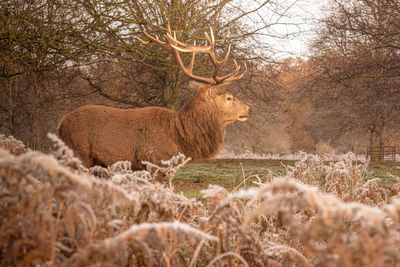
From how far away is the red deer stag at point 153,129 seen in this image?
5184mm

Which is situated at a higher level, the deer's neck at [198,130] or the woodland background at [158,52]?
the woodland background at [158,52]

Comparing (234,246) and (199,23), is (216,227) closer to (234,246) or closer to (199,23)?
(234,246)

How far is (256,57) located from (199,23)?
2.51 metres

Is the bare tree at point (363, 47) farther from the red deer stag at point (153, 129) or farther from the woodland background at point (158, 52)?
the red deer stag at point (153, 129)

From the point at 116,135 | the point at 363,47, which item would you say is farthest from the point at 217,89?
the point at 363,47

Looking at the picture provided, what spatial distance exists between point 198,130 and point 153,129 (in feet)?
2.56

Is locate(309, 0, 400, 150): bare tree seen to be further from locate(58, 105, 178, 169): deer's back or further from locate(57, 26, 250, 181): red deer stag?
locate(58, 105, 178, 169): deer's back

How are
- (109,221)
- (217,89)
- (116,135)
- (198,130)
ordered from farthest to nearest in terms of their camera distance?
(217,89)
(198,130)
(116,135)
(109,221)

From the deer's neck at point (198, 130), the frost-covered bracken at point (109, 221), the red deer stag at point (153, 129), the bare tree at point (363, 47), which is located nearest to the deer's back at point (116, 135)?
the red deer stag at point (153, 129)

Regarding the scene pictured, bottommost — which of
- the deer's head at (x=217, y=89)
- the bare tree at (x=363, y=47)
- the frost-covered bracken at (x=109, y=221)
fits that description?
the frost-covered bracken at (x=109, y=221)

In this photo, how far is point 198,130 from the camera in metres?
5.63

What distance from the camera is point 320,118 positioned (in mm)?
26297

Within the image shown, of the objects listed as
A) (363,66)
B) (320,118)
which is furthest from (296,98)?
(320,118)

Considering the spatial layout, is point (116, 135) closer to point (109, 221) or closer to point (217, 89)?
point (217, 89)
